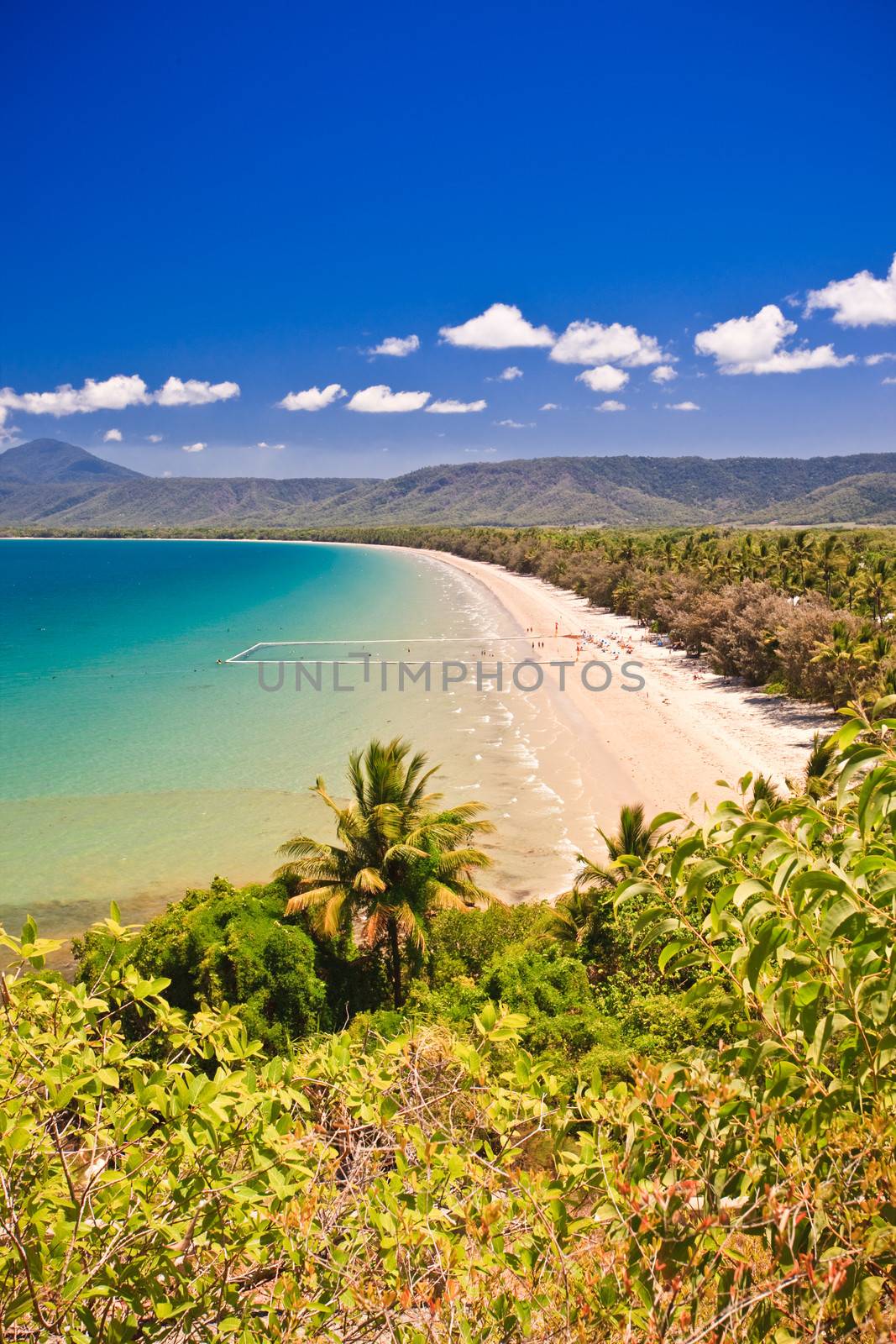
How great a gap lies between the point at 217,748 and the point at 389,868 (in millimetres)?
23177

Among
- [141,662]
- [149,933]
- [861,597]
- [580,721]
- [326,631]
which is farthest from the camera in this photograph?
[326,631]

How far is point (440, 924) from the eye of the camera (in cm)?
1683

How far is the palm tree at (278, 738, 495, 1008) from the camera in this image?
600 inches

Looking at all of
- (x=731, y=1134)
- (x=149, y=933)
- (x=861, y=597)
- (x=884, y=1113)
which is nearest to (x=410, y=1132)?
(x=731, y=1134)

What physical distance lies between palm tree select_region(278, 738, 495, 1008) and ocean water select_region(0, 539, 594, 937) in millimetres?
5454

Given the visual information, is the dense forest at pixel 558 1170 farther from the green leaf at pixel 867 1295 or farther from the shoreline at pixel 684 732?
the shoreline at pixel 684 732

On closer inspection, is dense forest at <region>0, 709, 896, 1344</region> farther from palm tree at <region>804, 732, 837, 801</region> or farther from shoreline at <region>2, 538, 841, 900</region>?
shoreline at <region>2, 538, 841, 900</region>

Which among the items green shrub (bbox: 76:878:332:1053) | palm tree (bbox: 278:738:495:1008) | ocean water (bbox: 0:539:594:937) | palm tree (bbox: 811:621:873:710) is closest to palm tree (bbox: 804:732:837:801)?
ocean water (bbox: 0:539:594:937)

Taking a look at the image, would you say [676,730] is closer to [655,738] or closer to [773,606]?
[655,738]

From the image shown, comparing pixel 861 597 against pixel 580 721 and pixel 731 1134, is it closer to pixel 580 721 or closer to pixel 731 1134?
pixel 580 721

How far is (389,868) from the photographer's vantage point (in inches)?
623

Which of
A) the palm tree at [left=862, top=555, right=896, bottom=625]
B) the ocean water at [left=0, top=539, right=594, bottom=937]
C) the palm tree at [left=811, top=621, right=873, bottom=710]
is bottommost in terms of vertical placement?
the ocean water at [left=0, top=539, right=594, bottom=937]

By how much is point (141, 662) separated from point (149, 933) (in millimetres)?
49054

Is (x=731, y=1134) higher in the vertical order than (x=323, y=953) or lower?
higher
